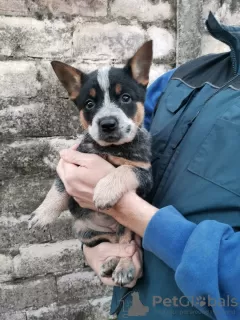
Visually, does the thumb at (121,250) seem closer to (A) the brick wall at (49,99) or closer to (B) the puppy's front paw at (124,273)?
(B) the puppy's front paw at (124,273)

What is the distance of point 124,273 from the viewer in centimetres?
137

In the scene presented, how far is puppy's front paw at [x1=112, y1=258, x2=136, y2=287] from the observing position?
136 centimetres

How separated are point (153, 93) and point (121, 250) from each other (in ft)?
2.39

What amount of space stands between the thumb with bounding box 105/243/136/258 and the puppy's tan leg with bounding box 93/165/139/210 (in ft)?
0.94

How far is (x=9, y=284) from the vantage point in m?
2.13

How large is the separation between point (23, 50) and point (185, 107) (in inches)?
41.8

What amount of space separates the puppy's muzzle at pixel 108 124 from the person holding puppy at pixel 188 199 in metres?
0.12

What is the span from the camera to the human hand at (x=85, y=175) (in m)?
1.36

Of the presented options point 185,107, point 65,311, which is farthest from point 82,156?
point 65,311

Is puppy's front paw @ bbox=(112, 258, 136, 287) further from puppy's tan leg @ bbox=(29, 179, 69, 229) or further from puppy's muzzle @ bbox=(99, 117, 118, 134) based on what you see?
puppy's muzzle @ bbox=(99, 117, 118, 134)

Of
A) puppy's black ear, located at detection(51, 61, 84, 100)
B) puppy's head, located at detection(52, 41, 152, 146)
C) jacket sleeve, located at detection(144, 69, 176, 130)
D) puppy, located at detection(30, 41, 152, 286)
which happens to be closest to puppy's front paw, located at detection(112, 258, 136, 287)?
puppy, located at detection(30, 41, 152, 286)

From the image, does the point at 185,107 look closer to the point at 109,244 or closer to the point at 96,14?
the point at 109,244

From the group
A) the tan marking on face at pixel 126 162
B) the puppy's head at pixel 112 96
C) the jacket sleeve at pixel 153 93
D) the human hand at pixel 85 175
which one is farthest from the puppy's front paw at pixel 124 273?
the jacket sleeve at pixel 153 93

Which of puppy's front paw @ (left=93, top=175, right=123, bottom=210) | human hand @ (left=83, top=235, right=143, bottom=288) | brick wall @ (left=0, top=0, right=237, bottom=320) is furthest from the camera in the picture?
brick wall @ (left=0, top=0, right=237, bottom=320)
